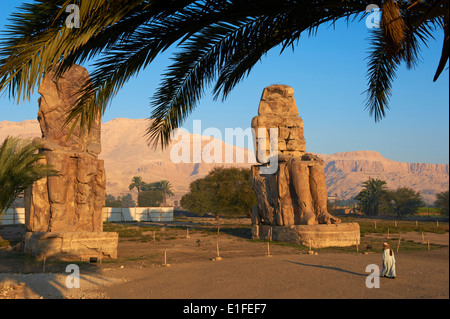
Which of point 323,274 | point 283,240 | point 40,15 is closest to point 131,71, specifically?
point 40,15

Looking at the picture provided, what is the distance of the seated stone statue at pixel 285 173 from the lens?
1509cm

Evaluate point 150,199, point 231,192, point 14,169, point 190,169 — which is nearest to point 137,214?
point 231,192

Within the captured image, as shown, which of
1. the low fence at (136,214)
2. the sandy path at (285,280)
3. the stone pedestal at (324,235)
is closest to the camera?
the sandy path at (285,280)

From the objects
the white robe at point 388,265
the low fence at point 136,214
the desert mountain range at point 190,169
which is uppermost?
the desert mountain range at point 190,169

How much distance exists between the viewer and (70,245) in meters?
11.8

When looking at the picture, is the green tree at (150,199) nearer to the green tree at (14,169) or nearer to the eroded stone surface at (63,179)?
the eroded stone surface at (63,179)

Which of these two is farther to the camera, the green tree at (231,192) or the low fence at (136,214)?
the low fence at (136,214)

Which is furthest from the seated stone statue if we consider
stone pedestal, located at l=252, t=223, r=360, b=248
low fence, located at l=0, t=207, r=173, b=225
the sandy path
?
low fence, located at l=0, t=207, r=173, b=225

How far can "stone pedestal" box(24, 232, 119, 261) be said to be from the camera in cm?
1166

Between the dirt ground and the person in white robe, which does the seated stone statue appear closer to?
the dirt ground

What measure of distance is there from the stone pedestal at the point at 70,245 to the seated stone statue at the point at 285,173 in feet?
20.9

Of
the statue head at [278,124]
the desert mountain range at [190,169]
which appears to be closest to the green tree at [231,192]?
the statue head at [278,124]

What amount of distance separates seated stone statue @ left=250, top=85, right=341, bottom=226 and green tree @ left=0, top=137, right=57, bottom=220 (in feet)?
27.7

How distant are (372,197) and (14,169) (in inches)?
1664
